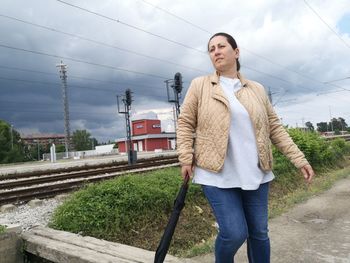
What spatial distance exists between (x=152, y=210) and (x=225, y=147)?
3.31m

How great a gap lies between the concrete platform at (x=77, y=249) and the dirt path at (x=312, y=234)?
1.30 metres

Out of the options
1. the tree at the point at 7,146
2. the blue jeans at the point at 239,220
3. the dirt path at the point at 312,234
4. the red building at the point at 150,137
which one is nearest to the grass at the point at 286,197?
the dirt path at the point at 312,234

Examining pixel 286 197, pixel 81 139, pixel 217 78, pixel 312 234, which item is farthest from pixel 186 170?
pixel 81 139

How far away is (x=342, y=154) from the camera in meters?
16.8

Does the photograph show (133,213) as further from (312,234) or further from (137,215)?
(312,234)

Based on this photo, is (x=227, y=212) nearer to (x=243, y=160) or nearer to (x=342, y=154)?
(x=243, y=160)

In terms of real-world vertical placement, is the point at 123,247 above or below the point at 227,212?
below

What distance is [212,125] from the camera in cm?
284

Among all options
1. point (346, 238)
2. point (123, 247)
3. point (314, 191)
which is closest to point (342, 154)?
point (314, 191)

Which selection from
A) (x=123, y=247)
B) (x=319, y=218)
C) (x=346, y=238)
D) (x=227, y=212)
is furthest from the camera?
(x=319, y=218)

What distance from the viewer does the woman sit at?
276 cm

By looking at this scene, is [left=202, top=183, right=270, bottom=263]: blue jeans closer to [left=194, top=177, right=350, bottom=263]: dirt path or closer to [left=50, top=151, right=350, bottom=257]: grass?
[left=194, top=177, right=350, bottom=263]: dirt path

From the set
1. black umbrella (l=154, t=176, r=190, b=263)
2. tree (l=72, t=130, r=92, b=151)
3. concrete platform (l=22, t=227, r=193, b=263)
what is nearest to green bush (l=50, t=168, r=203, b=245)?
concrete platform (l=22, t=227, r=193, b=263)

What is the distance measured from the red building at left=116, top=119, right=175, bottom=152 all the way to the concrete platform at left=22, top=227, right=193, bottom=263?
222 feet
